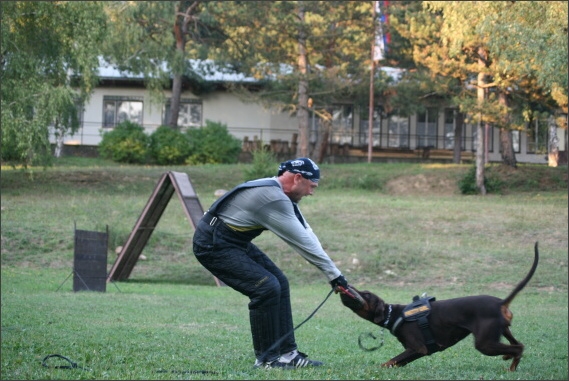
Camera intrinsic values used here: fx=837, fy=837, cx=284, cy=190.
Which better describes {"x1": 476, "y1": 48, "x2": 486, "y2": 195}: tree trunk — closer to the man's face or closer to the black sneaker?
the man's face

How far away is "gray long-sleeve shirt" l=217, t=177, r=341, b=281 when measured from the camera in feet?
23.2

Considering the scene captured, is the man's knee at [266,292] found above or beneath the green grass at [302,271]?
above

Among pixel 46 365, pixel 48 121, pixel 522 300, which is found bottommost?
pixel 522 300

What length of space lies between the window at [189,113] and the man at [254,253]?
46671 millimetres

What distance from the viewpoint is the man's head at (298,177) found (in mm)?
7289

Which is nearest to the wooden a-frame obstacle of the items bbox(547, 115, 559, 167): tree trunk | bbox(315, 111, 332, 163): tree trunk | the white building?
bbox(315, 111, 332, 163): tree trunk

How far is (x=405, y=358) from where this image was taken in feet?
24.3

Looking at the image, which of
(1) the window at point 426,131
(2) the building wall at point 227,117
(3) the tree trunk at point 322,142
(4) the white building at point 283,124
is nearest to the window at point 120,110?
(4) the white building at point 283,124

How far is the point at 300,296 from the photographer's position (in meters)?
17.5

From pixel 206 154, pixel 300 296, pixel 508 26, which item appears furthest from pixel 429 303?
pixel 206 154

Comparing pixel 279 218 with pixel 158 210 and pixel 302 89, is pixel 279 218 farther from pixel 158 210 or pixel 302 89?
pixel 302 89

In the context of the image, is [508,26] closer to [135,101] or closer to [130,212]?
[130,212]

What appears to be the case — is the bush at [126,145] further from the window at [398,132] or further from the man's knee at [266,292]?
the man's knee at [266,292]

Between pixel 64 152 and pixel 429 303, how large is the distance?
1731 inches
